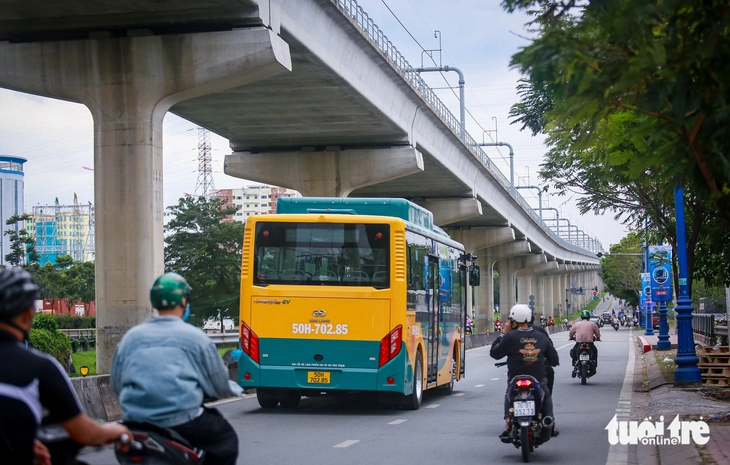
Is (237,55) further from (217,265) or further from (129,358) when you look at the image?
(217,265)

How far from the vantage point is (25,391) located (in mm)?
4125

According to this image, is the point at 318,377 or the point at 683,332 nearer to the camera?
the point at 318,377

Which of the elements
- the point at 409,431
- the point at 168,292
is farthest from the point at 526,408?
the point at 168,292

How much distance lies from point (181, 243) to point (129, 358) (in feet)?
179

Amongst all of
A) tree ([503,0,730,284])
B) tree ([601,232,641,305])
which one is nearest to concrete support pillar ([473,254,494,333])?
tree ([601,232,641,305])

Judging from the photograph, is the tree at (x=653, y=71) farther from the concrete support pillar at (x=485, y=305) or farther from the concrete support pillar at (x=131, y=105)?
the concrete support pillar at (x=485, y=305)

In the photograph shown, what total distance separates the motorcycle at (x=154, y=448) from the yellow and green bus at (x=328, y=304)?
9.98 m

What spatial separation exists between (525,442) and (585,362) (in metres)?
12.9

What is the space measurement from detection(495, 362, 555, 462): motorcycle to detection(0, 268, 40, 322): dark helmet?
6901mm

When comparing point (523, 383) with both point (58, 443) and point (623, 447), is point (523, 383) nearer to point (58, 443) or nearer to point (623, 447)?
point (623, 447)

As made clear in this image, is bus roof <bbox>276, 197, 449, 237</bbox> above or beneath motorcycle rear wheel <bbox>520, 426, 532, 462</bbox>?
above

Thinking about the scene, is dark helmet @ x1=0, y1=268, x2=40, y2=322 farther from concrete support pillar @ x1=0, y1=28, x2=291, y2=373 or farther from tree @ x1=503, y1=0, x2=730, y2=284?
concrete support pillar @ x1=0, y1=28, x2=291, y2=373

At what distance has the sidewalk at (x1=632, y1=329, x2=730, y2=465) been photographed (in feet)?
33.0

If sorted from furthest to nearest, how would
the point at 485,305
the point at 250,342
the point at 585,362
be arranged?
the point at 485,305 → the point at 585,362 → the point at 250,342
